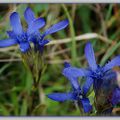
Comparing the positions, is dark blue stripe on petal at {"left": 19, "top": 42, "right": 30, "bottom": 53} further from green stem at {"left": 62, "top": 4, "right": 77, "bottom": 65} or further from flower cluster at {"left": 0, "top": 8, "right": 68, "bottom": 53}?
green stem at {"left": 62, "top": 4, "right": 77, "bottom": 65}

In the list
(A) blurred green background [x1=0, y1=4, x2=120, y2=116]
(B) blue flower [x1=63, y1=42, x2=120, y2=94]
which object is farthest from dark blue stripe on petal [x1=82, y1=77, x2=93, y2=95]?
(A) blurred green background [x1=0, y1=4, x2=120, y2=116]

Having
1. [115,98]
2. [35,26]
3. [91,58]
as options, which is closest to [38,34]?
[35,26]

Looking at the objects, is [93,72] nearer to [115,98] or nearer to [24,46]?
[115,98]

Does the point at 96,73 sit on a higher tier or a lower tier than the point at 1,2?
lower

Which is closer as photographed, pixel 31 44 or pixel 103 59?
pixel 31 44

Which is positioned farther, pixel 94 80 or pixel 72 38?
pixel 72 38

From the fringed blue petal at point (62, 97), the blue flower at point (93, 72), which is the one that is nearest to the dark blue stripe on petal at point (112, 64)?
the blue flower at point (93, 72)

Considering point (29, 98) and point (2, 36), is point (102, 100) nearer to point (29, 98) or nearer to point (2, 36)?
point (29, 98)

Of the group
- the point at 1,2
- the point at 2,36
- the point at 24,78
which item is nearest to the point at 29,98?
the point at 24,78
